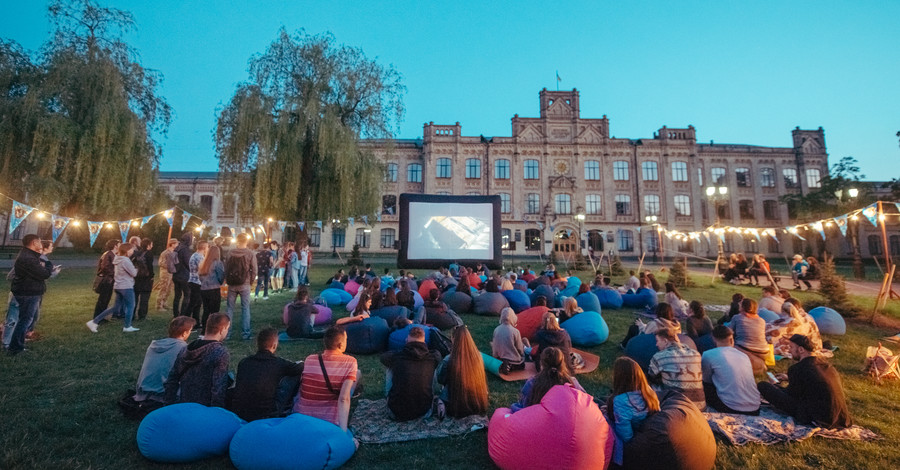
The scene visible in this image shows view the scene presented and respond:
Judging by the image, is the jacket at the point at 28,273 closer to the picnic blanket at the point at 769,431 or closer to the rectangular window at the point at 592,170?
the picnic blanket at the point at 769,431

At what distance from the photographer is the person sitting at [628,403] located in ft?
9.47

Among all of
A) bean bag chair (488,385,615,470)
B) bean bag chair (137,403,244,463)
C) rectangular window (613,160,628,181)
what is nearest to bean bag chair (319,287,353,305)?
bean bag chair (137,403,244,463)

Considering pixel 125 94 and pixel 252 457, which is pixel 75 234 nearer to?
pixel 125 94

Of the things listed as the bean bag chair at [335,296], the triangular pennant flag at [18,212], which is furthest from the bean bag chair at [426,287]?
the triangular pennant flag at [18,212]

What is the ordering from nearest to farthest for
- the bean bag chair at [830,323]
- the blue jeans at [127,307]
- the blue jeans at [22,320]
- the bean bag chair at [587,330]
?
the blue jeans at [22,320], the bean bag chair at [587,330], the blue jeans at [127,307], the bean bag chair at [830,323]

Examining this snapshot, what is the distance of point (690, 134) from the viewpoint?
112 ft

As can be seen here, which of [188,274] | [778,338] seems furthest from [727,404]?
[188,274]

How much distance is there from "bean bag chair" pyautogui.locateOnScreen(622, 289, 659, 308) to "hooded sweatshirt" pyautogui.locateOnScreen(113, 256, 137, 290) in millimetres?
11765

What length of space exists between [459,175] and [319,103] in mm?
17129

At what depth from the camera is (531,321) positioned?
23.5 ft

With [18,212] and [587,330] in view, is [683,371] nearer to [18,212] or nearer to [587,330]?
[587,330]

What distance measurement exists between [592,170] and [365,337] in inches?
1252

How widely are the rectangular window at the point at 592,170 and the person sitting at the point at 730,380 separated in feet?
104

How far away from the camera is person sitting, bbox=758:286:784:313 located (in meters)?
7.46
